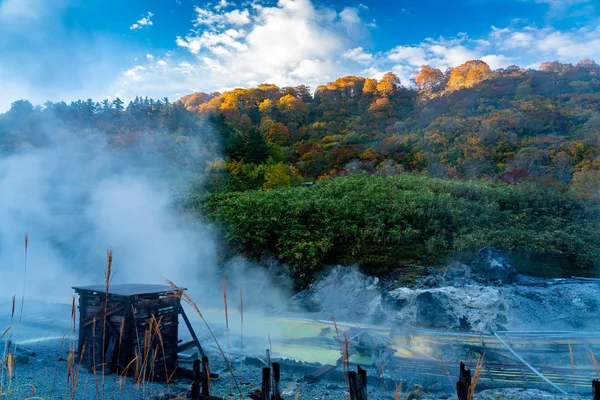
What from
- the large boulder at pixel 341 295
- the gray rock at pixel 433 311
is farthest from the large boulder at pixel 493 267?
the large boulder at pixel 341 295

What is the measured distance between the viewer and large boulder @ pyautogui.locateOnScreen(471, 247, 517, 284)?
10.0 meters

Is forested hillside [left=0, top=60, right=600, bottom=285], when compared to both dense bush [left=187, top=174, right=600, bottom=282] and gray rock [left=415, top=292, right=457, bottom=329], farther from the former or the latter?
gray rock [left=415, top=292, right=457, bottom=329]

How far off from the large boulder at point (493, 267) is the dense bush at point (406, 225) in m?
0.72

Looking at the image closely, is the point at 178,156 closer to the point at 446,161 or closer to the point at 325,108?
the point at 446,161

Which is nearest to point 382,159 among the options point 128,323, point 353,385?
point 128,323

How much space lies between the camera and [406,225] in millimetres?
12516

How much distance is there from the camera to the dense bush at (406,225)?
1138 centimetres

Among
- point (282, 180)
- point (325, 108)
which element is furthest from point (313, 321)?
point (325, 108)

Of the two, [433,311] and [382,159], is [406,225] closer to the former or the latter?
[433,311]

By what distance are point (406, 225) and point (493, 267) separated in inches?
118

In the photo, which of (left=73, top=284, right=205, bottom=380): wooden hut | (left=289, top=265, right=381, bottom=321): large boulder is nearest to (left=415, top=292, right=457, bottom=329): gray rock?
(left=289, top=265, right=381, bottom=321): large boulder

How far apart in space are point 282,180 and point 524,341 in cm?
1347

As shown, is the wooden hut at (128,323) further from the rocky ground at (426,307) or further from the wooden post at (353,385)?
the wooden post at (353,385)

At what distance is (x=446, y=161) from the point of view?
22703 mm
